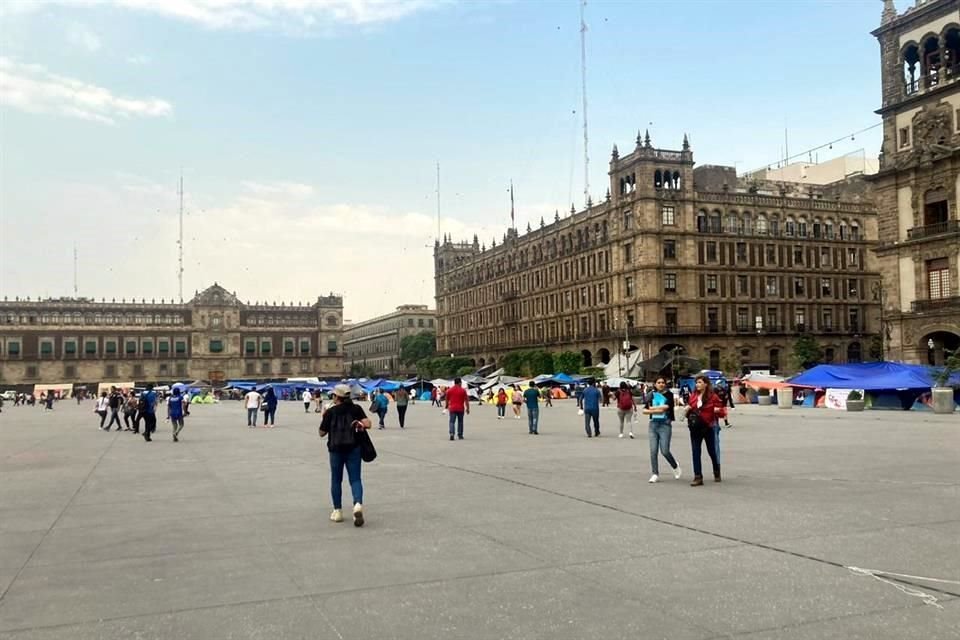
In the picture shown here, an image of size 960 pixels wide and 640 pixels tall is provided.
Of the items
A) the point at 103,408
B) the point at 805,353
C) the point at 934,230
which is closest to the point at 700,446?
the point at 103,408

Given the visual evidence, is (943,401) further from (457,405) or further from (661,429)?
(661,429)

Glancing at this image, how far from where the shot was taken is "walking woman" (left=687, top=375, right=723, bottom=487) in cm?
1260

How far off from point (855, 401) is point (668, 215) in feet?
135

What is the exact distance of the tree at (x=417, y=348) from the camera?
138 m

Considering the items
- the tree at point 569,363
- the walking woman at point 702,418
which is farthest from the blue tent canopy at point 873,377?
the tree at point 569,363

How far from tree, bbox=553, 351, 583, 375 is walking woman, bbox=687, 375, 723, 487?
67931mm

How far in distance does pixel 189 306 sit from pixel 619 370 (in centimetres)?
8363

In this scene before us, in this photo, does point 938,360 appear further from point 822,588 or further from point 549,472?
point 822,588

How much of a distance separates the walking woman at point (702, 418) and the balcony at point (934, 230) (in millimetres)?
35783

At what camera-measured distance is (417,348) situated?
13838 centimetres

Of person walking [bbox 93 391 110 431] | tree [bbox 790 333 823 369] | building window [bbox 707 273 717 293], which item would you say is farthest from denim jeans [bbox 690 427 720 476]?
building window [bbox 707 273 717 293]

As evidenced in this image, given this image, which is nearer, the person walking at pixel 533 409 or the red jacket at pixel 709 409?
the red jacket at pixel 709 409

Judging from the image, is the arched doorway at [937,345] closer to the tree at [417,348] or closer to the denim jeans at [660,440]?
the denim jeans at [660,440]

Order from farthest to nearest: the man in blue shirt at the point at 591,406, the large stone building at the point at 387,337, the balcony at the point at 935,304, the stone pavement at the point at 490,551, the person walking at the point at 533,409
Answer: the large stone building at the point at 387,337 → the balcony at the point at 935,304 → the person walking at the point at 533,409 → the man in blue shirt at the point at 591,406 → the stone pavement at the point at 490,551
